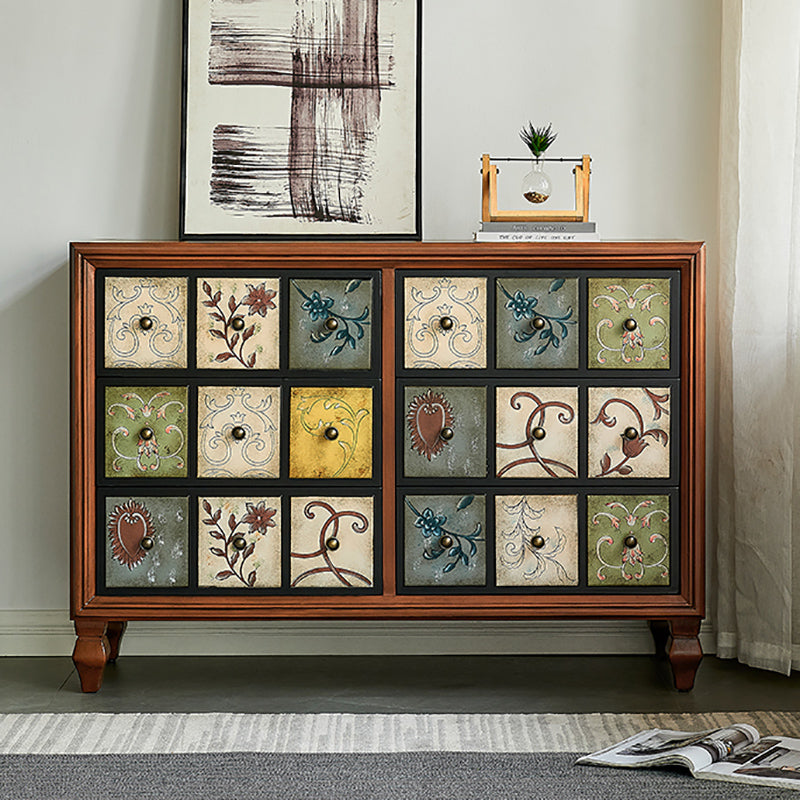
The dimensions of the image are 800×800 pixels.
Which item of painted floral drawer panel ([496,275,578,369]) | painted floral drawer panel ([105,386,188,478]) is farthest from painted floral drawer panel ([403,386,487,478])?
painted floral drawer panel ([105,386,188,478])

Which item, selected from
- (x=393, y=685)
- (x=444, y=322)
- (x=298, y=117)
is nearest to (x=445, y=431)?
(x=444, y=322)

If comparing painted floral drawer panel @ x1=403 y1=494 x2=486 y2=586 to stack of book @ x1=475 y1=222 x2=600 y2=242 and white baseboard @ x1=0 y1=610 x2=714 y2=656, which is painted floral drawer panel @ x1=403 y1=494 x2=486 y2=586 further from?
stack of book @ x1=475 y1=222 x2=600 y2=242

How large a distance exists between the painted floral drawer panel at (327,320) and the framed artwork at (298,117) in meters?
0.38

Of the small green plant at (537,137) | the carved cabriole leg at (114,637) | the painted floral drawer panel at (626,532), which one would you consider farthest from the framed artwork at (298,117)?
the carved cabriole leg at (114,637)

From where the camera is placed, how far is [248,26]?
2.55 meters

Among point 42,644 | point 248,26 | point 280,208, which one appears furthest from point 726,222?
point 42,644

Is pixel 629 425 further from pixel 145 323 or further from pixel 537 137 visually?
pixel 145 323

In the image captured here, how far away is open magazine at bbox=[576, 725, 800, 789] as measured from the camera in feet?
5.79

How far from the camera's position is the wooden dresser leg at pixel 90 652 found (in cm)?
223

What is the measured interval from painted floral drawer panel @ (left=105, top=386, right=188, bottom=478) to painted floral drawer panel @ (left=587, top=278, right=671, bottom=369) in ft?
3.06

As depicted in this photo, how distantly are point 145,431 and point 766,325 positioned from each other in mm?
1504

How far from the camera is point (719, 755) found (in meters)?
1.84

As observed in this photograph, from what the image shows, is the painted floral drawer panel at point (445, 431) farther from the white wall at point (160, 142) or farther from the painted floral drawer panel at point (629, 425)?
the white wall at point (160, 142)

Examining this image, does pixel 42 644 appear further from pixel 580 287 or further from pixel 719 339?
pixel 719 339
